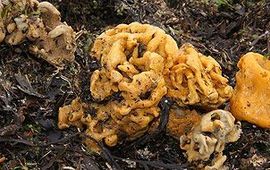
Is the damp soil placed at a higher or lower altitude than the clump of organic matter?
lower

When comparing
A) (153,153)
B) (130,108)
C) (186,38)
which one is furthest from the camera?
(186,38)

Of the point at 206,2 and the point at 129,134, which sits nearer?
the point at 129,134

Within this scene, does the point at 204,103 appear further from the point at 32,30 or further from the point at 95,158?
the point at 32,30

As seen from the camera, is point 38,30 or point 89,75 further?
point 38,30

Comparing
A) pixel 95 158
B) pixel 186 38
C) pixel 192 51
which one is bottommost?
pixel 95 158

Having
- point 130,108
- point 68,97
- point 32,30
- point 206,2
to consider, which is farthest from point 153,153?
point 206,2

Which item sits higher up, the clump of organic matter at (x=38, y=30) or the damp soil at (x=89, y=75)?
the clump of organic matter at (x=38, y=30)

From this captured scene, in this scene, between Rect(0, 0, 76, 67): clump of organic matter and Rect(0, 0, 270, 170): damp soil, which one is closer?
Rect(0, 0, 270, 170): damp soil

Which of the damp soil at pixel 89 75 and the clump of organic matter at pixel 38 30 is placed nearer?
the damp soil at pixel 89 75
